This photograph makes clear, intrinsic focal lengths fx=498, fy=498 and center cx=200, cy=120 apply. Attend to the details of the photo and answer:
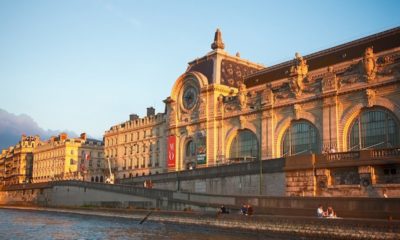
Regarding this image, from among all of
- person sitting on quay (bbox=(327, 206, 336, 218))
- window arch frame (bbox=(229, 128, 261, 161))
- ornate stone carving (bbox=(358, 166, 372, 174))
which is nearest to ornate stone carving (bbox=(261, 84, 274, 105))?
window arch frame (bbox=(229, 128, 261, 161))

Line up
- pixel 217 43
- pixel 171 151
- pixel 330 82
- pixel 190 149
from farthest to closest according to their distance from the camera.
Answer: pixel 171 151 < pixel 217 43 < pixel 190 149 < pixel 330 82

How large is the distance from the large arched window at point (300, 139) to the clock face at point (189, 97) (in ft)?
69.0

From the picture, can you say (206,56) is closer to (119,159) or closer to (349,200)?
(119,159)

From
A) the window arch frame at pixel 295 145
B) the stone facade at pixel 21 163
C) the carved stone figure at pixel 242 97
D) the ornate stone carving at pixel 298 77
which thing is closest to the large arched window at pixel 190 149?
the carved stone figure at pixel 242 97

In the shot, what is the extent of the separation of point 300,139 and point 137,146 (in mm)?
45662

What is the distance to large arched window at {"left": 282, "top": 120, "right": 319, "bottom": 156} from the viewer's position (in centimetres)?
5997

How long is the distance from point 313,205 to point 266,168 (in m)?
15.3

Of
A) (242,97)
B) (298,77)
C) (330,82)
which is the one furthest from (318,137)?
(242,97)

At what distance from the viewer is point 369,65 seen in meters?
54.1

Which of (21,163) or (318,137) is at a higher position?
(21,163)

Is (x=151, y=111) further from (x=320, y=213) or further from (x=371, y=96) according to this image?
(x=320, y=213)

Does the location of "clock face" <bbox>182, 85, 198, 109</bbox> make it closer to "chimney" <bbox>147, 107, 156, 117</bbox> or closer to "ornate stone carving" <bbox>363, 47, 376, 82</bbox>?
"chimney" <bbox>147, 107, 156, 117</bbox>

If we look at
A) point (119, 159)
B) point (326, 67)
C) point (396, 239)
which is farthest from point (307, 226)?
point (119, 159)

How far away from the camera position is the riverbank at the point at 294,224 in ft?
100
